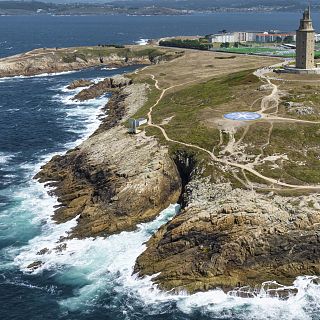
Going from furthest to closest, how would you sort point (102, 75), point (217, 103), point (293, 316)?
point (102, 75), point (217, 103), point (293, 316)

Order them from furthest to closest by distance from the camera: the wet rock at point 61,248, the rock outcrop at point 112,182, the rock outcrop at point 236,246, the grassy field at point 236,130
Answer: the grassy field at point 236,130
the rock outcrop at point 112,182
the wet rock at point 61,248
the rock outcrop at point 236,246

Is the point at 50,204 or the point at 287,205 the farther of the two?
the point at 50,204

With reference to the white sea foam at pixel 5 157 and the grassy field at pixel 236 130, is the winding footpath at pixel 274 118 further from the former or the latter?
the white sea foam at pixel 5 157

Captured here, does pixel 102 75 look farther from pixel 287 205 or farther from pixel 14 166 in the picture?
pixel 287 205

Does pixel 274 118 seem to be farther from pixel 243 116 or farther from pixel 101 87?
pixel 101 87

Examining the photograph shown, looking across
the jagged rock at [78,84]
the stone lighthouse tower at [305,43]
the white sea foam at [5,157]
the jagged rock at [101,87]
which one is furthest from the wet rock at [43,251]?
the jagged rock at [78,84]

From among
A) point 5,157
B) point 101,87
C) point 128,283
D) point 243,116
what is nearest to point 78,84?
point 101,87

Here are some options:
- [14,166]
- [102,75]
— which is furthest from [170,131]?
[102,75]
